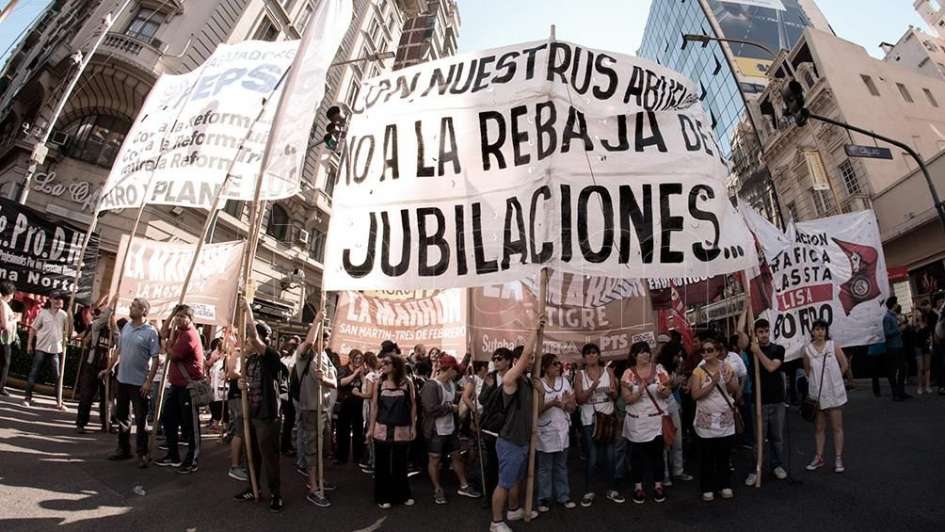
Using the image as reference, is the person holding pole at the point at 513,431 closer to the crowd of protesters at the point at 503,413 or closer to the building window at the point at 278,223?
the crowd of protesters at the point at 503,413

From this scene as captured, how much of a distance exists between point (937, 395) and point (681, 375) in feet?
23.2

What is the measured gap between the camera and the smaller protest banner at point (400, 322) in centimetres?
988

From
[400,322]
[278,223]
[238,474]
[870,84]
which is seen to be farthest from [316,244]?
[870,84]

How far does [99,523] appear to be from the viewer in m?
4.39

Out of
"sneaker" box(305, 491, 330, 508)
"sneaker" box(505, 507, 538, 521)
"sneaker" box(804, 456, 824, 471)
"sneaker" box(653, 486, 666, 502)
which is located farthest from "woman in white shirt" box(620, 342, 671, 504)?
"sneaker" box(305, 491, 330, 508)

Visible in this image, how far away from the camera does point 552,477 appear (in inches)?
223

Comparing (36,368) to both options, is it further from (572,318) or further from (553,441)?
(572,318)

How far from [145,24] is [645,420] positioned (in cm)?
2201

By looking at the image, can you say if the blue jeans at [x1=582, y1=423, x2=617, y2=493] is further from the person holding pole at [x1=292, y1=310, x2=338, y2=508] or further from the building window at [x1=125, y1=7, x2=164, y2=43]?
the building window at [x1=125, y1=7, x2=164, y2=43]

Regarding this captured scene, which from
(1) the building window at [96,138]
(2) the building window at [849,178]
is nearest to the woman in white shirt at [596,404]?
(1) the building window at [96,138]

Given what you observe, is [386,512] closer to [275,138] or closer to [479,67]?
[275,138]

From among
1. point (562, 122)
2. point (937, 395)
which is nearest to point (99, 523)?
point (562, 122)

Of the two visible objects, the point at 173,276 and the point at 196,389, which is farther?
the point at 173,276

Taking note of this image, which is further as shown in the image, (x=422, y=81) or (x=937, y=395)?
(x=937, y=395)
